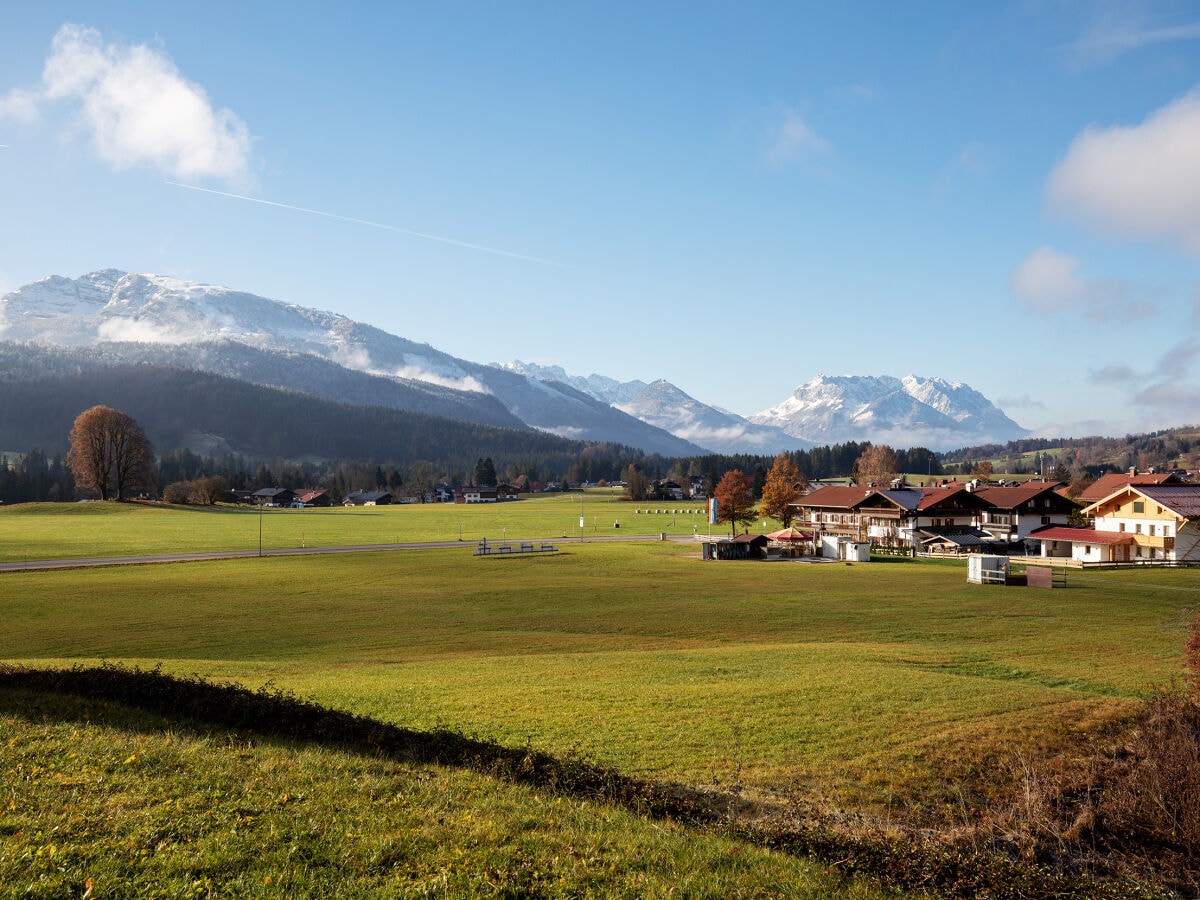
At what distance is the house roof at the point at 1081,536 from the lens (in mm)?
83125

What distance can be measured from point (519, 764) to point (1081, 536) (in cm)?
9304

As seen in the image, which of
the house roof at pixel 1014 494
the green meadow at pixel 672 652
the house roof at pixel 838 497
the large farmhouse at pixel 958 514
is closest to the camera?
the green meadow at pixel 672 652

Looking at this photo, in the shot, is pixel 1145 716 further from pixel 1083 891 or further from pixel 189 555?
pixel 189 555

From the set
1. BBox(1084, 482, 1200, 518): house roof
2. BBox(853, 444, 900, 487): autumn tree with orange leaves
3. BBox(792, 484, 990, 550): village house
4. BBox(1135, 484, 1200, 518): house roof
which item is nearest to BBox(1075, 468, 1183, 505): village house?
BBox(1084, 482, 1200, 518): house roof

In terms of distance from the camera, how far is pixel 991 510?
103m

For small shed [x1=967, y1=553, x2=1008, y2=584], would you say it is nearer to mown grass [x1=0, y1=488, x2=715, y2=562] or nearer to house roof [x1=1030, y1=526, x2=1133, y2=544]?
house roof [x1=1030, y1=526, x2=1133, y2=544]

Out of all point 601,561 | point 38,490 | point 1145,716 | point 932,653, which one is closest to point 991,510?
point 601,561

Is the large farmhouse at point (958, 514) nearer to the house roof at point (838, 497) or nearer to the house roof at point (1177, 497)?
the house roof at point (838, 497)

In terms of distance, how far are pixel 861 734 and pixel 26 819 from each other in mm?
16280

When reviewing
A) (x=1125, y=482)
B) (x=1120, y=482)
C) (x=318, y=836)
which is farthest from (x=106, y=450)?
(x=1120, y=482)

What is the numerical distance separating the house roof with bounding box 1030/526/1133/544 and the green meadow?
11.7m

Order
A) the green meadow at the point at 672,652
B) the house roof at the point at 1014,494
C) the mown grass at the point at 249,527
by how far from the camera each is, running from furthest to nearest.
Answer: the house roof at the point at 1014,494
the mown grass at the point at 249,527
the green meadow at the point at 672,652

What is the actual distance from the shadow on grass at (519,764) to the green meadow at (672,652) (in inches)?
47.7

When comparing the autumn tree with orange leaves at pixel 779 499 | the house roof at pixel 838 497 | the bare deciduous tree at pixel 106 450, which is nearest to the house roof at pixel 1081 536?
the house roof at pixel 838 497
